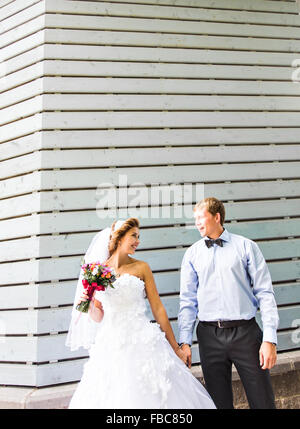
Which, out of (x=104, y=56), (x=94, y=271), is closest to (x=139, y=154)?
(x=104, y=56)

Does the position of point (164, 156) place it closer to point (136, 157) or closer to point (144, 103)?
point (136, 157)

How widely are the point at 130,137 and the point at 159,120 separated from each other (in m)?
0.42

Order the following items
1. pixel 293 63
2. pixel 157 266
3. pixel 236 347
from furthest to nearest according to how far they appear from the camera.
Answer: pixel 293 63 → pixel 157 266 → pixel 236 347

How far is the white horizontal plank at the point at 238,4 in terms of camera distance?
4.44 m

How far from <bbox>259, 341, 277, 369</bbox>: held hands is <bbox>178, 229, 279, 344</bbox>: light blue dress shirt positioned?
0.41 feet

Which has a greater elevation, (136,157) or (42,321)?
(136,157)

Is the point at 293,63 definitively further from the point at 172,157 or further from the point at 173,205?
the point at 173,205

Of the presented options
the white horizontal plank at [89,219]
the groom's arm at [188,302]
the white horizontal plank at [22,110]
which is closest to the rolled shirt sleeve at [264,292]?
the groom's arm at [188,302]

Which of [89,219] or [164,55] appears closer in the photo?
[89,219]

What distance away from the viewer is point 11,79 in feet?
14.0

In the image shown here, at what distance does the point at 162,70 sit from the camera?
424 centimetres

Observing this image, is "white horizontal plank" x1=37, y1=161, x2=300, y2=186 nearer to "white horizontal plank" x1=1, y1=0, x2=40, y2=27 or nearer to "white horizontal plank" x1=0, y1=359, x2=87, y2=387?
"white horizontal plank" x1=0, y1=359, x2=87, y2=387

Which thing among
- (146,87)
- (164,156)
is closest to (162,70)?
(146,87)

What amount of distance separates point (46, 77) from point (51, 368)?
10.3 ft
